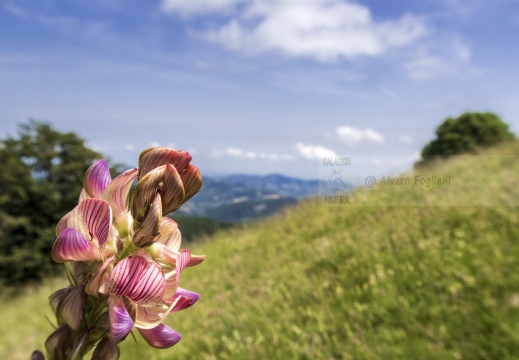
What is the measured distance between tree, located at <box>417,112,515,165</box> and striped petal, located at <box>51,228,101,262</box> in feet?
103

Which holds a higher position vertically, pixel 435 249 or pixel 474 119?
pixel 474 119

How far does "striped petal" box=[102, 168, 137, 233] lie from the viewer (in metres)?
0.78

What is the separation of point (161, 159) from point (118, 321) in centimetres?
29

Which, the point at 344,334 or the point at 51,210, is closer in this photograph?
the point at 344,334

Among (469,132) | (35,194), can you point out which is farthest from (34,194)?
(469,132)

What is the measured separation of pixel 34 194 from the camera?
932 inches

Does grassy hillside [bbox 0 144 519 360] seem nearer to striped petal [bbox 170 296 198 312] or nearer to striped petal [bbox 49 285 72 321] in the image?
striped petal [bbox 170 296 198 312]

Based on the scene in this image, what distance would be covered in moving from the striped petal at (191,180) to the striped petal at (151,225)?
6 cm

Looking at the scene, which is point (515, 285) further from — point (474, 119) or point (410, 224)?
point (474, 119)

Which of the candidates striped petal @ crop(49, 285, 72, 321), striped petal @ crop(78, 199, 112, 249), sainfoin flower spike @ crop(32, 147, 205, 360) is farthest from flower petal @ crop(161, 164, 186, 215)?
striped petal @ crop(49, 285, 72, 321)

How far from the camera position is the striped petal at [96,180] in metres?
0.80

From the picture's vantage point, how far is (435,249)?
4051 millimetres

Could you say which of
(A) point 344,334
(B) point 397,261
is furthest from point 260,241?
(A) point 344,334

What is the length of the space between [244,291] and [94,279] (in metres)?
4.79
